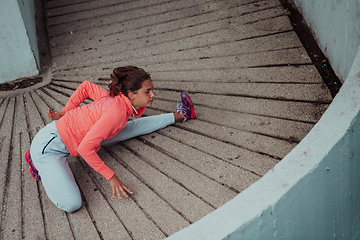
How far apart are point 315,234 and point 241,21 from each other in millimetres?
2304

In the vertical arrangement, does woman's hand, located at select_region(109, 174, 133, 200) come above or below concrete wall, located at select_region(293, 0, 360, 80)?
below

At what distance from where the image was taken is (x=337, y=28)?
2.30 meters

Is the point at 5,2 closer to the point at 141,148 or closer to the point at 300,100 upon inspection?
the point at 141,148

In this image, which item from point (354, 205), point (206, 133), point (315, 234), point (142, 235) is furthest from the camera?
point (206, 133)

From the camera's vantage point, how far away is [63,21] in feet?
11.5

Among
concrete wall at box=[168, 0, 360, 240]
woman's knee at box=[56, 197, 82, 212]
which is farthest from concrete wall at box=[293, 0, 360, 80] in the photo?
woman's knee at box=[56, 197, 82, 212]

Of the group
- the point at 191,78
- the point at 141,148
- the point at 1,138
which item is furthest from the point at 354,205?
the point at 1,138

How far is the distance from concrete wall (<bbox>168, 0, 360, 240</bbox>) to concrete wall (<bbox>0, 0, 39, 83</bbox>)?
267 centimetres

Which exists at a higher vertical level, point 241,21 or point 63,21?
point 63,21

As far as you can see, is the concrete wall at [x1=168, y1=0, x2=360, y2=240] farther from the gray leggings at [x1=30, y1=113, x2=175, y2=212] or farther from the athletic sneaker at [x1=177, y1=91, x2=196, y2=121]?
the athletic sneaker at [x1=177, y1=91, x2=196, y2=121]

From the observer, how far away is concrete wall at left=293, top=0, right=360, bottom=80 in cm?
204

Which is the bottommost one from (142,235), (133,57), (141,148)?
(142,235)

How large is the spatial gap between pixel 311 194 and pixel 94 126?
120cm

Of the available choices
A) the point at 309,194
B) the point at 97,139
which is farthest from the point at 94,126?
the point at 309,194
